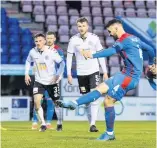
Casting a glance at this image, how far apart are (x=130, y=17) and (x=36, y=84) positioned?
1407 cm

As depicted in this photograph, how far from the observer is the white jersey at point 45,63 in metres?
14.0

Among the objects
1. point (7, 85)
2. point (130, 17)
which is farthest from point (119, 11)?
point (7, 85)

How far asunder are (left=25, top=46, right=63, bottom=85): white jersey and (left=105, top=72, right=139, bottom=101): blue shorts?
4.14 m

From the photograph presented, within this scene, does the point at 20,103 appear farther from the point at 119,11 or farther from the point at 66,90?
the point at 119,11

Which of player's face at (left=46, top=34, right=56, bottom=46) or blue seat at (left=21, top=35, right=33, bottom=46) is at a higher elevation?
blue seat at (left=21, top=35, right=33, bottom=46)

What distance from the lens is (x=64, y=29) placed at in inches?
1102

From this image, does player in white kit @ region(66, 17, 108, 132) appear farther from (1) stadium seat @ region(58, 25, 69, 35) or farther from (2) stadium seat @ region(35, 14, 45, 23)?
Answer: (2) stadium seat @ region(35, 14, 45, 23)

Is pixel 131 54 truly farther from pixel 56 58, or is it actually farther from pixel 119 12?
pixel 119 12

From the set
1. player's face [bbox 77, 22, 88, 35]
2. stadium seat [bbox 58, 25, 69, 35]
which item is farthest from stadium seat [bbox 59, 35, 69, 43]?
player's face [bbox 77, 22, 88, 35]

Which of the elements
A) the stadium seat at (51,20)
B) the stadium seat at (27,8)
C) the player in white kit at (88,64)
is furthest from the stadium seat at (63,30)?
the player in white kit at (88,64)

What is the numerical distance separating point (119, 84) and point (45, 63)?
437cm

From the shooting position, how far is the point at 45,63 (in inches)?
554

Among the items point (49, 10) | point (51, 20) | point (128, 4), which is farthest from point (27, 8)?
point (128, 4)

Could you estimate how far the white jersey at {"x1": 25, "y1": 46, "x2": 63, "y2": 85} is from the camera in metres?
14.0
